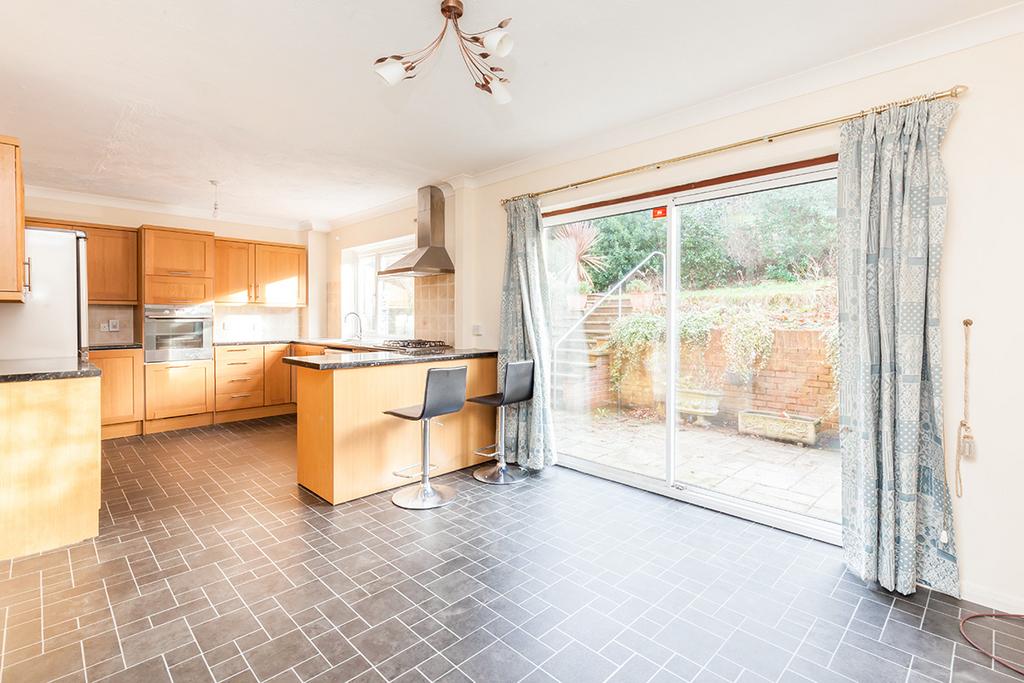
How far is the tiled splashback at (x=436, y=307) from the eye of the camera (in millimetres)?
4895

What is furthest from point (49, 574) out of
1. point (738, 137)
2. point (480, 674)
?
point (738, 137)

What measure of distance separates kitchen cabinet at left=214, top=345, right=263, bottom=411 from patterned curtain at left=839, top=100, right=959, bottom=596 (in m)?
5.86

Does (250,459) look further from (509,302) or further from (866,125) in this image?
(866,125)

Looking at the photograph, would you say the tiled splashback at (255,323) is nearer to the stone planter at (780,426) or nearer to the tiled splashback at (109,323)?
the tiled splashback at (109,323)

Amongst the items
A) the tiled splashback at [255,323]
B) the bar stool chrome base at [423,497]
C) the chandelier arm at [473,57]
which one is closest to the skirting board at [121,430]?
the tiled splashback at [255,323]

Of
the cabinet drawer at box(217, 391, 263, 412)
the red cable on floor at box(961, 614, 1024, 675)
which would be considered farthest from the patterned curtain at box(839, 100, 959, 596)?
the cabinet drawer at box(217, 391, 263, 412)

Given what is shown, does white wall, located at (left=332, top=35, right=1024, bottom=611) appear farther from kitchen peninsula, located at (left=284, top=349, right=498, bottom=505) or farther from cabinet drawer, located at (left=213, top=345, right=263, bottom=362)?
cabinet drawer, located at (left=213, top=345, right=263, bottom=362)

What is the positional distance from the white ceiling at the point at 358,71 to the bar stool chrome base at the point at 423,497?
252 cm

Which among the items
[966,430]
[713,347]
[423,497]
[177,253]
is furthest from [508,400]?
[177,253]

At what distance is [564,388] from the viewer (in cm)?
417

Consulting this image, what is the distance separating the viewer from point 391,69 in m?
1.92

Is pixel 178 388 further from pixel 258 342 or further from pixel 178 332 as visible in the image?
pixel 258 342

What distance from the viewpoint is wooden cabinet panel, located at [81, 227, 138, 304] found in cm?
505

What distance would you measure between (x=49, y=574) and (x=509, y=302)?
3.15 metres
